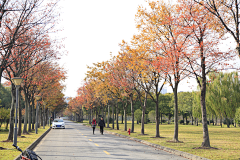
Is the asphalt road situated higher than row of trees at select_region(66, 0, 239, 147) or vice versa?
row of trees at select_region(66, 0, 239, 147)

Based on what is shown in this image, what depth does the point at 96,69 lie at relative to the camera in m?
37.2

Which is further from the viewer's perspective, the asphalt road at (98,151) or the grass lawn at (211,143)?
the grass lawn at (211,143)

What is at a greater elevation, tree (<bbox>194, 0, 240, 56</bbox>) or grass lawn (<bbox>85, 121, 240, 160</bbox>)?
tree (<bbox>194, 0, 240, 56</bbox>)

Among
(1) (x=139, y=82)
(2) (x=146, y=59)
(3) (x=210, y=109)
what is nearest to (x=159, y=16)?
(2) (x=146, y=59)

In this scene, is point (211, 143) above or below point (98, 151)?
below

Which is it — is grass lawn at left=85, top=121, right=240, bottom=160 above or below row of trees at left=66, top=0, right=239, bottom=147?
below

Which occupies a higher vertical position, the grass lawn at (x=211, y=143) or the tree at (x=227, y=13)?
the tree at (x=227, y=13)

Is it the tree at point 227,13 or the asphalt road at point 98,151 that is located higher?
the tree at point 227,13

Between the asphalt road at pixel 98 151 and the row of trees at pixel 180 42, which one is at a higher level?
the row of trees at pixel 180 42

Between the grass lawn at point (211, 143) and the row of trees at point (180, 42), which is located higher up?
the row of trees at point (180, 42)

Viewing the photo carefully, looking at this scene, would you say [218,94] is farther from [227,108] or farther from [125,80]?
[125,80]

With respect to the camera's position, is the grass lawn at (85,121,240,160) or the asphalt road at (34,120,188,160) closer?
the asphalt road at (34,120,188,160)

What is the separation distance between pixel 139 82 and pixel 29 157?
22.1m

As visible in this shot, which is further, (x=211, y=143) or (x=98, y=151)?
(x=211, y=143)
